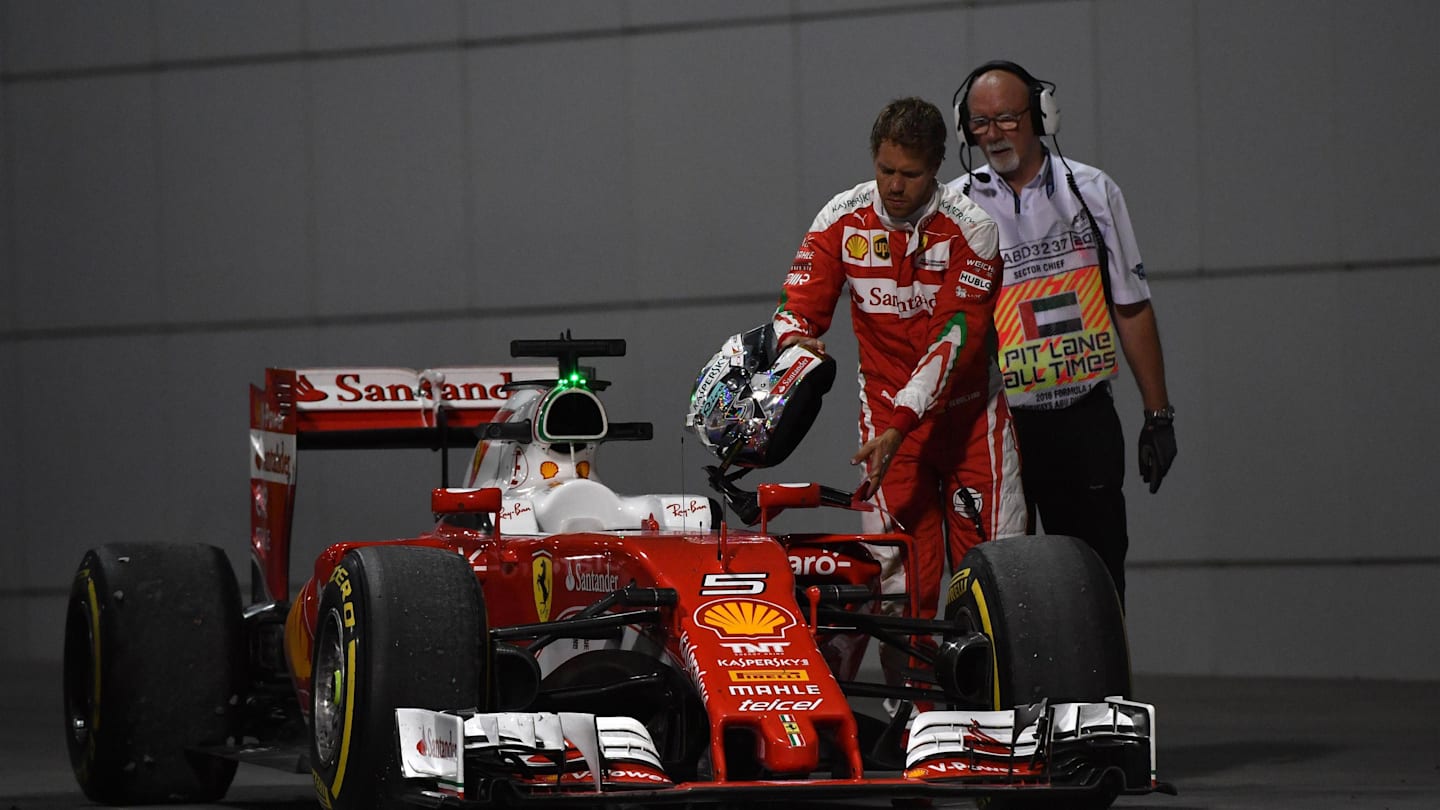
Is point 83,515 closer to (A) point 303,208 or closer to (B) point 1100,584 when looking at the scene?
(A) point 303,208

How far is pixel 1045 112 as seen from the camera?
6746mm

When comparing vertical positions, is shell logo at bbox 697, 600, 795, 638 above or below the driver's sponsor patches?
above

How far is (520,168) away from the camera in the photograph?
39.2ft

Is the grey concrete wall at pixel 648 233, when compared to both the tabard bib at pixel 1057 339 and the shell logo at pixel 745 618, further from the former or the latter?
the shell logo at pixel 745 618

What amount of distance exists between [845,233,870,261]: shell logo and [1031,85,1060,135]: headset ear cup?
→ 90cm

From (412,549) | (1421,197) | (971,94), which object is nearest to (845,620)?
(412,549)

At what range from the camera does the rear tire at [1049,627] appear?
495cm

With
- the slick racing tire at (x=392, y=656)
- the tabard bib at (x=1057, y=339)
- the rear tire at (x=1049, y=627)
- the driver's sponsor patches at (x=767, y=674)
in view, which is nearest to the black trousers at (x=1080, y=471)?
the tabard bib at (x=1057, y=339)

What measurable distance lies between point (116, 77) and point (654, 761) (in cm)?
927

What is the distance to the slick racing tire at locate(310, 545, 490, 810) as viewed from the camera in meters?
4.68

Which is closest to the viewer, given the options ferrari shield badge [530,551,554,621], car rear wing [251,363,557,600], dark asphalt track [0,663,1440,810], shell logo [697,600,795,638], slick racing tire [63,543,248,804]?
shell logo [697,600,795,638]

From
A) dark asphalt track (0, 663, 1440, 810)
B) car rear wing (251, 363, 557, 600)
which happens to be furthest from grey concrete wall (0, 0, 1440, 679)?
car rear wing (251, 363, 557, 600)

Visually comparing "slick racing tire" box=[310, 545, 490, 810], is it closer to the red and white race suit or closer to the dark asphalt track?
the red and white race suit

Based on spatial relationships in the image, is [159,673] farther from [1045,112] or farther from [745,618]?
[1045,112]
